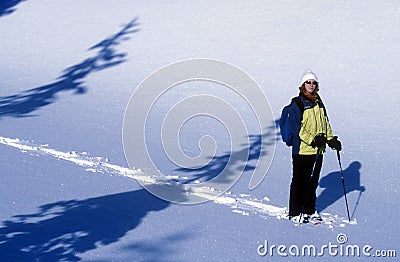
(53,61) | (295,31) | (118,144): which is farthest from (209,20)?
(118,144)

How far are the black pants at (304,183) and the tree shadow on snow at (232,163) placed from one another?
1907 millimetres

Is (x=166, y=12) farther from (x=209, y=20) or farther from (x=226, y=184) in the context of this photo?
(x=226, y=184)

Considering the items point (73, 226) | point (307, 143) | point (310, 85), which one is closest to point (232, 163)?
point (307, 143)

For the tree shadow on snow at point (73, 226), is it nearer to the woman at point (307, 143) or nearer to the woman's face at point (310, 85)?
the woman at point (307, 143)

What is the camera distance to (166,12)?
1980 cm

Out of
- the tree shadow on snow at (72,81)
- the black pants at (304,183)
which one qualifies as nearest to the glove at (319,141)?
the black pants at (304,183)

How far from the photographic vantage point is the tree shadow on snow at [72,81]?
14.3 meters

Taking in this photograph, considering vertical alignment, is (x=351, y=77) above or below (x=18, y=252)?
above

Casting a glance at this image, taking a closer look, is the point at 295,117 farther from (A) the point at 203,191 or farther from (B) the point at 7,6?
(B) the point at 7,6

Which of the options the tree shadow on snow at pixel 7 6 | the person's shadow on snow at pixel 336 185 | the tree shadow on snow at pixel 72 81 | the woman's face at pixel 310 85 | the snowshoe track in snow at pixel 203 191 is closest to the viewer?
the woman's face at pixel 310 85

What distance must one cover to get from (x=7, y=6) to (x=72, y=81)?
24.4ft

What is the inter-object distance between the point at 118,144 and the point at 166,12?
8946 mm

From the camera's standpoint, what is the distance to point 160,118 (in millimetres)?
13273

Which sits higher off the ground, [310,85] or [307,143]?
[310,85]
